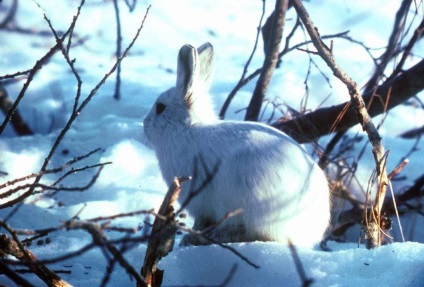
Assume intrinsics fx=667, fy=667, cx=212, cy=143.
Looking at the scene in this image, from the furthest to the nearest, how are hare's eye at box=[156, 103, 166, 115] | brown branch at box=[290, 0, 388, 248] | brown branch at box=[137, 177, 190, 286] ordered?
hare's eye at box=[156, 103, 166, 115]
brown branch at box=[290, 0, 388, 248]
brown branch at box=[137, 177, 190, 286]

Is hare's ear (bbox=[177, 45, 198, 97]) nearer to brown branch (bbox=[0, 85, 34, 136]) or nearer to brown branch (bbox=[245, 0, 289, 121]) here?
brown branch (bbox=[245, 0, 289, 121])

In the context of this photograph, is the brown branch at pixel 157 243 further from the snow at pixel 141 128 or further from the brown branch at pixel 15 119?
the brown branch at pixel 15 119

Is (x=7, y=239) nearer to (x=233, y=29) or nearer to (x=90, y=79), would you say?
(x=90, y=79)

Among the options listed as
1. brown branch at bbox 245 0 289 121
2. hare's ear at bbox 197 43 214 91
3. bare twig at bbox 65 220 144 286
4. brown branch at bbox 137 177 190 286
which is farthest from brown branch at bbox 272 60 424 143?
bare twig at bbox 65 220 144 286

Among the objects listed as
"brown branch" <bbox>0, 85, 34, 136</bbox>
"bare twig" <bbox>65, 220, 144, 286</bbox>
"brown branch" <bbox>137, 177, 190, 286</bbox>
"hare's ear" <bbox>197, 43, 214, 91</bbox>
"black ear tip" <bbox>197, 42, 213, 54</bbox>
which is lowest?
"brown branch" <bbox>0, 85, 34, 136</bbox>

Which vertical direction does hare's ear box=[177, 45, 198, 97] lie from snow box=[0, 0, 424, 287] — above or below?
above

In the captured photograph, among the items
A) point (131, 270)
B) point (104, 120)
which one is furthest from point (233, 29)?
point (131, 270)

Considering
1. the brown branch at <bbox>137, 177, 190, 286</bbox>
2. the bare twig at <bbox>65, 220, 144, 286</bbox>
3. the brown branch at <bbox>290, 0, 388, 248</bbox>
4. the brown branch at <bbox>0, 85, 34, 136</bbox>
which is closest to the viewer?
the bare twig at <bbox>65, 220, 144, 286</bbox>

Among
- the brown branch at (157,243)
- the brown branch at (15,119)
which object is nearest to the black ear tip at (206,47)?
the brown branch at (157,243)

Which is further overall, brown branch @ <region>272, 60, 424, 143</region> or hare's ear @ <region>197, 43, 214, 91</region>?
brown branch @ <region>272, 60, 424, 143</region>
